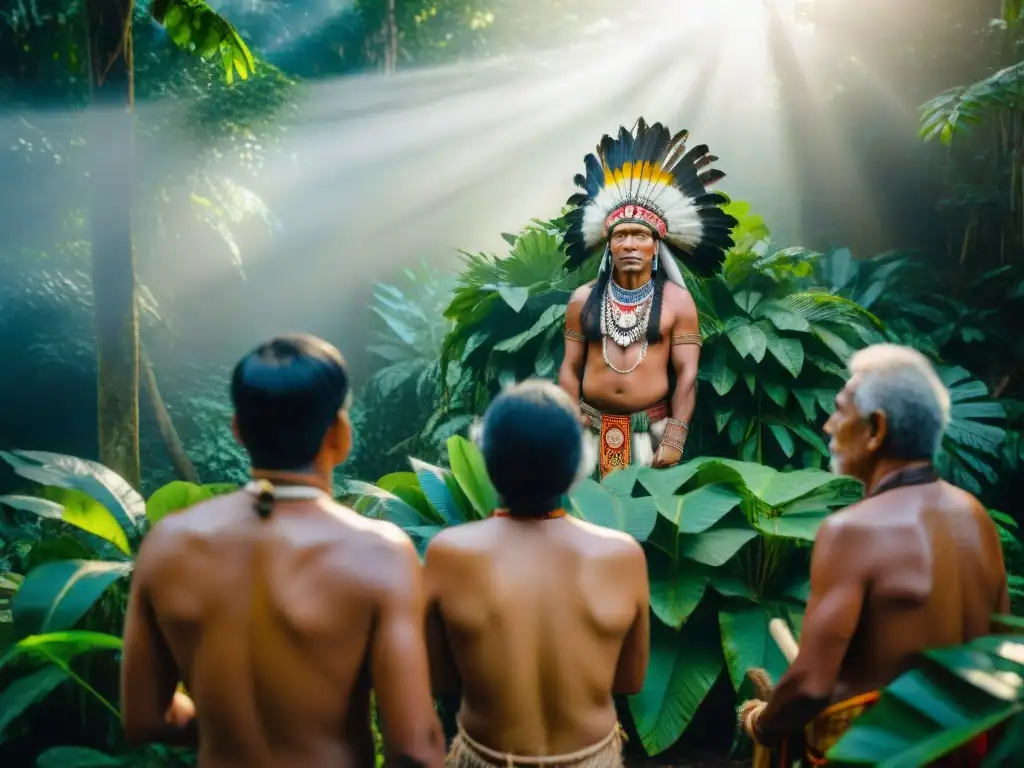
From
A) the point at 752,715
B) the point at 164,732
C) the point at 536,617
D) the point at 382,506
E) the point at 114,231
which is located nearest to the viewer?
the point at 164,732

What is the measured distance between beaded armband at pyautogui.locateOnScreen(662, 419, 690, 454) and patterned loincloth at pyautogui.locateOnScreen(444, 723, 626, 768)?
2633mm

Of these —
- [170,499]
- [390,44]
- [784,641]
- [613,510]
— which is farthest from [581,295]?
[390,44]

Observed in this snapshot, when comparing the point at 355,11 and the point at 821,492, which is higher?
the point at 355,11

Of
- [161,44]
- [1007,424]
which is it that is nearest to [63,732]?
[1007,424]

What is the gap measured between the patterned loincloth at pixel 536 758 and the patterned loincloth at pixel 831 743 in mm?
474

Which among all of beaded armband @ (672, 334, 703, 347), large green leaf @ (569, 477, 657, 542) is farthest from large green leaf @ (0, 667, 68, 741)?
beaded armband @ (672, 334, 703, 347)

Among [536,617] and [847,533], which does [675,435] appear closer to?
[847,533]

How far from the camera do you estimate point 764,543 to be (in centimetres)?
374

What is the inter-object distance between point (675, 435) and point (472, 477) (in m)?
1.52

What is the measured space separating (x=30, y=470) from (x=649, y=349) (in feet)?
9.54

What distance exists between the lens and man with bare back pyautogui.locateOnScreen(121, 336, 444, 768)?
1.66 meters

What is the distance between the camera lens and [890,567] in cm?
194

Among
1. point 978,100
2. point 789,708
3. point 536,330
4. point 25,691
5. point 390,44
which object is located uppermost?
point 390,44

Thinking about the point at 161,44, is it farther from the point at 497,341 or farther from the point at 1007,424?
the point at 1007,424
